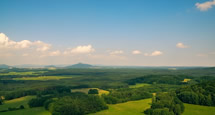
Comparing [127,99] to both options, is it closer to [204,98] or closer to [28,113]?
[204,98]

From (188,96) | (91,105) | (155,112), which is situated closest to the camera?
(155,112)

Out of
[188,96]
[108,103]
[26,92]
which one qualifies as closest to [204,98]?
[188,96]

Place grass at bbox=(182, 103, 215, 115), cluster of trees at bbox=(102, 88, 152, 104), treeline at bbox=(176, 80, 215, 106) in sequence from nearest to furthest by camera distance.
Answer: grass at bbox=(182, 103, 215, 115) < treeline at bbox=(176, 80, 215, 106) < cluster of trees at bbox=(102, 88, 152, 104)

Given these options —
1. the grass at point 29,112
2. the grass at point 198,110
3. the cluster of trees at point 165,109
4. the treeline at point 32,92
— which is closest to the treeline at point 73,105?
the grass at point 29,112

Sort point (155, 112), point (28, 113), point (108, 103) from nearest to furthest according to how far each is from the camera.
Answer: point (155, 112) < point (28, 113) < point (108, 103)

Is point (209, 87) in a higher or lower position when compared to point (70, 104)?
higher

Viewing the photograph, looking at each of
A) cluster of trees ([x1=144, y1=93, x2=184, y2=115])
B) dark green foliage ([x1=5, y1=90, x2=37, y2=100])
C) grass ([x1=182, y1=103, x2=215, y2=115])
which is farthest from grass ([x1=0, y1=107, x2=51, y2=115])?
grass ([x1=182, y1=103, x2=215, y2=115])

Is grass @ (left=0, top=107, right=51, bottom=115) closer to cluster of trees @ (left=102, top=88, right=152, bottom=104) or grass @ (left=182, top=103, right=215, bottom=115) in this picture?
cluster of trees @ (left=102, top=88, right=152, bottom=104)
